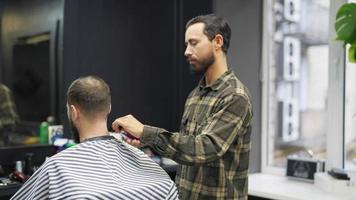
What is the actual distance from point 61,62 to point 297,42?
1.85 metres

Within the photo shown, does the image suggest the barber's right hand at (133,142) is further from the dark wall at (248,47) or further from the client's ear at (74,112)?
the dark wall at (248,47)

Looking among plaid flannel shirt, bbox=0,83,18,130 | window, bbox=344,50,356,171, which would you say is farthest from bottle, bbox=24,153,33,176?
window, bbox=344,50,356,171

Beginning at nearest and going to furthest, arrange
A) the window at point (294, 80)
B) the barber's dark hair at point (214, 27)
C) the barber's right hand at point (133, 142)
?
the barber's right hand at point (133, 142) → the barber's dark hair at point (214, 27) → the window at point (294, 80)

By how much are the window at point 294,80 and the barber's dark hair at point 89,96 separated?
6.83 ft

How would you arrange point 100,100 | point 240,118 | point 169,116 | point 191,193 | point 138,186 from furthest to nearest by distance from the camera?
point 169,116
point 191,193
point 240,118
point 100,100
point 138,186

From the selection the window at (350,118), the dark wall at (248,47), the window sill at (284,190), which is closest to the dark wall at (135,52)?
the dark wall at (248,47)

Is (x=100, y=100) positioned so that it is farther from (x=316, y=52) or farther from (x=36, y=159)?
(x=316, y=52)

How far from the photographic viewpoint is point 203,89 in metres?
1.99

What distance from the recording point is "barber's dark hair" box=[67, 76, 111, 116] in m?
1.61

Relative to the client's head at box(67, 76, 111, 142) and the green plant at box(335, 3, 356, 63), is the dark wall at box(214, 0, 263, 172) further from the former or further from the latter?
the client's head at box(67, 76, 111, 142)

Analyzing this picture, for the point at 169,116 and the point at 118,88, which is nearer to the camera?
the point at 118,88

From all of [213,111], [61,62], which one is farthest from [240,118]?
[61,62]

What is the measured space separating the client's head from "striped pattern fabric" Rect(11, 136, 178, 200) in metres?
0.09

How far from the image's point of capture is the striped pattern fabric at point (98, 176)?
4.62 ft
